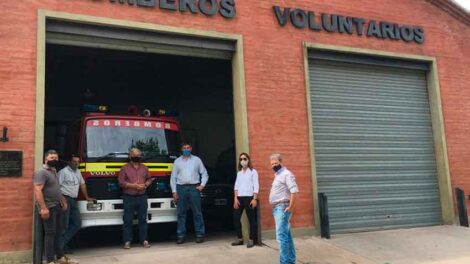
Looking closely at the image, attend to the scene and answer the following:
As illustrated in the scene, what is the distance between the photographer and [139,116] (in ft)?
32.3

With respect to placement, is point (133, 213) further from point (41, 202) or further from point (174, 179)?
point (41, 202)

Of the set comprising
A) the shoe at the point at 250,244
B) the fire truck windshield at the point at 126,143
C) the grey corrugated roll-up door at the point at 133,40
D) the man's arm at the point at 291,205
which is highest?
the grey corrugated roll-up door at the point at 133,40

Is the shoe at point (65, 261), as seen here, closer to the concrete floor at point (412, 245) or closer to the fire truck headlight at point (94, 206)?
the fire truck headlight at point (94, 206)

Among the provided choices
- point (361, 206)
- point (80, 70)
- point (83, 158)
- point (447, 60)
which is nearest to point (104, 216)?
point (83, 158)

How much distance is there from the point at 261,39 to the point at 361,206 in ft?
15.1

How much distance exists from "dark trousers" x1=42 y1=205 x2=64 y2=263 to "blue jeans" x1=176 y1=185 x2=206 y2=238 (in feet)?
7.80

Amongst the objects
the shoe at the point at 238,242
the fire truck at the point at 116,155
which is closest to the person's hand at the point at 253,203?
the shoe at the point at 238,242

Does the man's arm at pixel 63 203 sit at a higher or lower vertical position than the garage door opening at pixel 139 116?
lower

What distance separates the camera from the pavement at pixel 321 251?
820 cm

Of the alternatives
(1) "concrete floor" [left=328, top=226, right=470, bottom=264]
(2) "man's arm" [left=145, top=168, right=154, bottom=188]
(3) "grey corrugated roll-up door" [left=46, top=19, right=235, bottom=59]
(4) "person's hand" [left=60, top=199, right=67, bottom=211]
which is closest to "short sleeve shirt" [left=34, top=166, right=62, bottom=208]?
(4) "person's hand" [left=60, top=199, right=67, bottom=211]

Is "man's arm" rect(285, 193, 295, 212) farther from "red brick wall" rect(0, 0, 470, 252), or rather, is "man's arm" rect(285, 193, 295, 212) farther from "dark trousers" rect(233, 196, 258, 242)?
"red brick wall" rect(0, 0, 470, 252)

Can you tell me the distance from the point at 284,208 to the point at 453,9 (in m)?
9.12

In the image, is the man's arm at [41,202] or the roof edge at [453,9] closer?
the man's arm at [41,202]

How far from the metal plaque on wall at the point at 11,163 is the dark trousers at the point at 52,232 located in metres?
1.00
